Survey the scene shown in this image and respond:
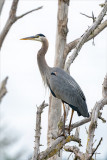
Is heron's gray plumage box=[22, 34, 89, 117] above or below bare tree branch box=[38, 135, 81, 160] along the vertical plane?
above

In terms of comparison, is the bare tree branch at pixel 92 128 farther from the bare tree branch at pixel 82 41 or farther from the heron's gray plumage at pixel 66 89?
the bare tree branch at pixel 82 41

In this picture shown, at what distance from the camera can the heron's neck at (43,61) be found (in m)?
7.21

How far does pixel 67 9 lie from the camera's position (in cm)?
928

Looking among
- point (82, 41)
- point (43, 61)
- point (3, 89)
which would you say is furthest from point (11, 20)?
point (3, 89)

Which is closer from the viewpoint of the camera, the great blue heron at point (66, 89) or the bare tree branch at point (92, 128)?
the bare tree branch at point (92, 128)

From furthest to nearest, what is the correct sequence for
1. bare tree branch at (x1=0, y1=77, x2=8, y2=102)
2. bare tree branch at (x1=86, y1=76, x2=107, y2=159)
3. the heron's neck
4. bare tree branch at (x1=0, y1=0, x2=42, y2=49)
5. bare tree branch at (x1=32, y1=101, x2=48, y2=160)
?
the heron's neck, bare tree branch at (x1=0, y1=0, x2=42, y2=49), bare tree branch at (x1=86, y1=76, x2=107, y2=159), bare tree branch at (x1=32, y1=101, x2=48, y2=160), bare tree branch at (x1=0, y1=77, x2=8, y2=102)

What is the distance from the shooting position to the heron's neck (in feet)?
23.7

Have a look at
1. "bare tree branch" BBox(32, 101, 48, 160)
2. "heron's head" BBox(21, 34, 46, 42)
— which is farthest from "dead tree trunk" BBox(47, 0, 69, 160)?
"bare tree branch" BBox(32, 101, 48, 160)

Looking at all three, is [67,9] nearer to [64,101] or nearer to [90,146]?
[64,101]

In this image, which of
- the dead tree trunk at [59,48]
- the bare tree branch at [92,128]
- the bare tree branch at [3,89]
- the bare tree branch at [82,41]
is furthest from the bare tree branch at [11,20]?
the dead tree trunk at [59,48]

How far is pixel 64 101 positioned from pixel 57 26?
275cm

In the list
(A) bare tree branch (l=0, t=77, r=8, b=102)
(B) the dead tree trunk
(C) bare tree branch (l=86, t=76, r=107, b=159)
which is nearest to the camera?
(A) bare tree branch (l=0, t=77, r=8, b=102)

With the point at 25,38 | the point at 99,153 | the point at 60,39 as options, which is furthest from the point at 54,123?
the point at 99,153

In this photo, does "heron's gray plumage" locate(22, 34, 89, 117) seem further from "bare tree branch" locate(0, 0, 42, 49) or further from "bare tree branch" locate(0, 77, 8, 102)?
"bare tree branch" locate(0, 77, 8, 102)
